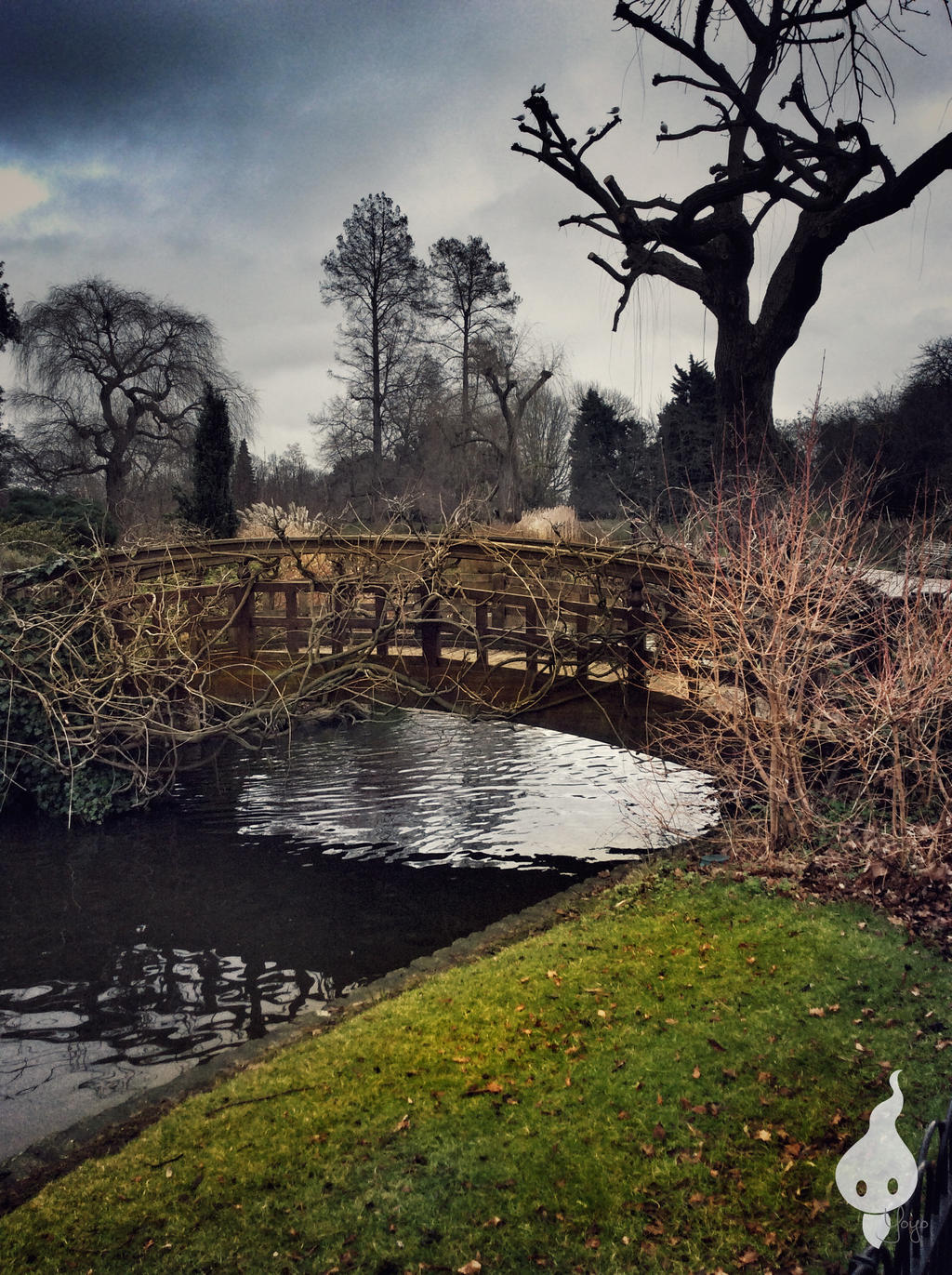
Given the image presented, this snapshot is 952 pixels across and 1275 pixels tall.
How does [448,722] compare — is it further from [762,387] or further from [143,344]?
[143,344]

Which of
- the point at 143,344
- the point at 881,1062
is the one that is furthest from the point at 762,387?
the point at 143,344

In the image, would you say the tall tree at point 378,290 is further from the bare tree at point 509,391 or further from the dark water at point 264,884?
the dark water at point 264,884

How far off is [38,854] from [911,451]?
20250 millimetres

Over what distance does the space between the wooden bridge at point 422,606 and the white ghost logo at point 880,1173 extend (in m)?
9.02

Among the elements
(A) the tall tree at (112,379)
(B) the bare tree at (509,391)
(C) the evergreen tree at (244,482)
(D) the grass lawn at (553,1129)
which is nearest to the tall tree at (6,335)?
(A) the tall tree at (112,379)

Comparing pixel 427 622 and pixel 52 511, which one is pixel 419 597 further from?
→ pixel 52 511

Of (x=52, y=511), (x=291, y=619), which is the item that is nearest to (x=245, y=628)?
(x=291, y=619)

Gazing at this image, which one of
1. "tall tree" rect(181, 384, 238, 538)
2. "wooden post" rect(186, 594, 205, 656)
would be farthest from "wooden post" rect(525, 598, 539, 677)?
"tall tree" rect(181, 384, 238, 538)

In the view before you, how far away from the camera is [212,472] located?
22.7 m

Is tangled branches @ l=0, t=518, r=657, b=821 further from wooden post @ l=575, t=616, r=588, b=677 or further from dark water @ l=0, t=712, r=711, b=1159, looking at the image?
dark water @ l=0, t=712, r=711, b=1159

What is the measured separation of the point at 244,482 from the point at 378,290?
8.49 meters

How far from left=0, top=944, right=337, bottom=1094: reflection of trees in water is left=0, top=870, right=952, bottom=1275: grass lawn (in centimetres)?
161

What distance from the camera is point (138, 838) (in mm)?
12305

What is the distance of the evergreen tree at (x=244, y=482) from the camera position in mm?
32372
